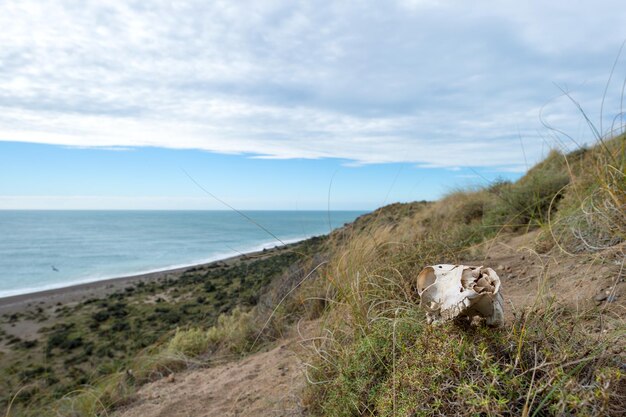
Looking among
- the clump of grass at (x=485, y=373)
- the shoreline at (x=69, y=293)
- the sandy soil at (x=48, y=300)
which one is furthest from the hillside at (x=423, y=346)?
the shoreline at (x=69, y=293)

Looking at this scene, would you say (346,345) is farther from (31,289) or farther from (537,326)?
(31,289)

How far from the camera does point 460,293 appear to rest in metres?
1.90

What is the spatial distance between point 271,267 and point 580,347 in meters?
14.1

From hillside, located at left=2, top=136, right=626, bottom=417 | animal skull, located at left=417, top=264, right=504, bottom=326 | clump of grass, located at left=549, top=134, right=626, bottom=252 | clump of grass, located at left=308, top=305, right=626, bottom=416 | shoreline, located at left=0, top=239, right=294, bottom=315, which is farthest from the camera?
shoreline, located at left=0, top=239, right=294, bottom=315

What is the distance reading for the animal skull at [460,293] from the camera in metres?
1.86

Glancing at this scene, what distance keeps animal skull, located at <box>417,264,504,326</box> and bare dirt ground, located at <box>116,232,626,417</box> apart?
40 centimetres

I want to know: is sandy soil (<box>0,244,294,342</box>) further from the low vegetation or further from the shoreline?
the low vegetation

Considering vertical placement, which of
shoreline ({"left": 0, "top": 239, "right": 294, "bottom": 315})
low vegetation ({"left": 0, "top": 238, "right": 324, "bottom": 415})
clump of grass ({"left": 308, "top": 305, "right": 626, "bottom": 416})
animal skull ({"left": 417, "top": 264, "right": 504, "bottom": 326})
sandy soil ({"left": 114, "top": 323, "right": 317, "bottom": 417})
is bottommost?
shoreline ({"left": 0, "top": 239, "right": 294, "bottom": 315})

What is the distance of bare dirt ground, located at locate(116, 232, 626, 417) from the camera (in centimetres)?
275

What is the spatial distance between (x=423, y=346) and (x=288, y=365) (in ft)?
6.44

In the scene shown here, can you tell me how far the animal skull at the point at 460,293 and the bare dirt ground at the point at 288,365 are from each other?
1.30ft

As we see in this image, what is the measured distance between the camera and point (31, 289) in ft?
64.7

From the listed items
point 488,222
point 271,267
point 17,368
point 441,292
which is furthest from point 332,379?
point 271,267

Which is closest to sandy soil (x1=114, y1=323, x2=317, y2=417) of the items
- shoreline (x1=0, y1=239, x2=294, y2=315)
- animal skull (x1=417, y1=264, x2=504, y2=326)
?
animal skull (x1=417, y1=264, x2=504, y2=326)
